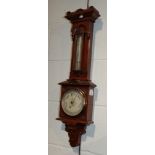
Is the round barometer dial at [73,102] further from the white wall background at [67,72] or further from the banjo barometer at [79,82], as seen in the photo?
the white wall background at [67,72]

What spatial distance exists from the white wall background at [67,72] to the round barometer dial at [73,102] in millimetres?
116

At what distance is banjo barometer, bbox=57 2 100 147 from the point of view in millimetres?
1349

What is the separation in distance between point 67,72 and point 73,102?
245 mm

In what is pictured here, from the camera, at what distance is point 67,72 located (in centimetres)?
154

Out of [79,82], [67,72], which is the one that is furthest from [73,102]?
[67,72]

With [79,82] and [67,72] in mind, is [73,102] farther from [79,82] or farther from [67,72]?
[67,72]
